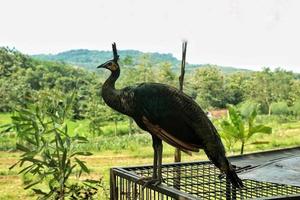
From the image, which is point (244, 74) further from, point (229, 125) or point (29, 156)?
point (29, 156)

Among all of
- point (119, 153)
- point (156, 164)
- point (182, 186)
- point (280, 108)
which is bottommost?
point (119, 153)

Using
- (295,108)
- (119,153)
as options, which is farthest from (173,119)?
(295,108)

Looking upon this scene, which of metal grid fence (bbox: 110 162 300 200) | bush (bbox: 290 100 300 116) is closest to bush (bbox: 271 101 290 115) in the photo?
bush (bbox: 290 100 300 116)

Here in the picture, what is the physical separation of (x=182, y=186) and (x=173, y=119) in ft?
2.43

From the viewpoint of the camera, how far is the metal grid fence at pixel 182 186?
239 cm

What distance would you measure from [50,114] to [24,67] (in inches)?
397

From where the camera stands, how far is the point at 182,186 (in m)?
2.72

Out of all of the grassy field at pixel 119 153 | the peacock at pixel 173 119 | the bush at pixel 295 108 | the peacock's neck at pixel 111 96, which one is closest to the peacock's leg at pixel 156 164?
the peacock at pixel 173 119

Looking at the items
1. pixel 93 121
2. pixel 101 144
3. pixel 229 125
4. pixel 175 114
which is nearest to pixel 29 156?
pixel 175 114

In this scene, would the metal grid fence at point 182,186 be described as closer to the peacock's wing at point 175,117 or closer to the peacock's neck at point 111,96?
the peacock's wing at point 175,117

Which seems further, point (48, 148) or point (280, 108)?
point (280, 108)

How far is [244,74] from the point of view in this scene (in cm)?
1625

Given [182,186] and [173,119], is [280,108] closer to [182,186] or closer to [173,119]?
[182,186]

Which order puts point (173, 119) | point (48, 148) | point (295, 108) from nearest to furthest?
point (173, 119)
point (48, 148)
point (295, 108)
